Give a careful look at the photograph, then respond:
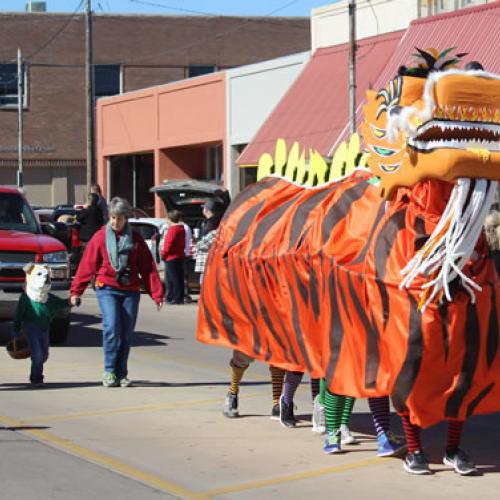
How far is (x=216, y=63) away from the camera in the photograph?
5822 cm

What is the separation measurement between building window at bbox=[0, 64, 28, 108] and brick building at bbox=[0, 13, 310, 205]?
0.15 feet

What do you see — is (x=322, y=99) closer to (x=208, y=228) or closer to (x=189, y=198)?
(x=189, y=198)

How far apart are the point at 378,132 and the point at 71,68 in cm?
5058

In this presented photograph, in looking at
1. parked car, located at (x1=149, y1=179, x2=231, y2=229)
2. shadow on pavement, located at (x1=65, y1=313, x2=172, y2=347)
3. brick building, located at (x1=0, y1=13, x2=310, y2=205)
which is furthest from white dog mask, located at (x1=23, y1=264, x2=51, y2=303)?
brick building, located at (x1=0, y1=13, x2=310, y2=205)

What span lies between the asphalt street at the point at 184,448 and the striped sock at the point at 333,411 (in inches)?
9.0

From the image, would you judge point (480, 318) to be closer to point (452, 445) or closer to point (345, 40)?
point (452, 445)

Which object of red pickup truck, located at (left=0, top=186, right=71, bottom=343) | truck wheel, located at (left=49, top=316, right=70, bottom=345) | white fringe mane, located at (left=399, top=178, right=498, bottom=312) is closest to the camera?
white fringe mane, located at (left=399, top=178, right=498, bottom=312)

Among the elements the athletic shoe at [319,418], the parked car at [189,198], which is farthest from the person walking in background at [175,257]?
the athletic shoe at [319,418]

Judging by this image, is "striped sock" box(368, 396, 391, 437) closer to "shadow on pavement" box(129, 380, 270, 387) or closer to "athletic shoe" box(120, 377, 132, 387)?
"shadow on pavement" box(129, 380, 270, 387)

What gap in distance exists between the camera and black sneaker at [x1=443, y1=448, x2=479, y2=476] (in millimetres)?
7965

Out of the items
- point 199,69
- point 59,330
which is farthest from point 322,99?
point 199,69

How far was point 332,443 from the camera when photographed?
8.69 m

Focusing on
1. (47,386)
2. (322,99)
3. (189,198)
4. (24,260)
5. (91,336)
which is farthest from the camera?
(322,99)

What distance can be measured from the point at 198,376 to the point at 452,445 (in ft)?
16.8
